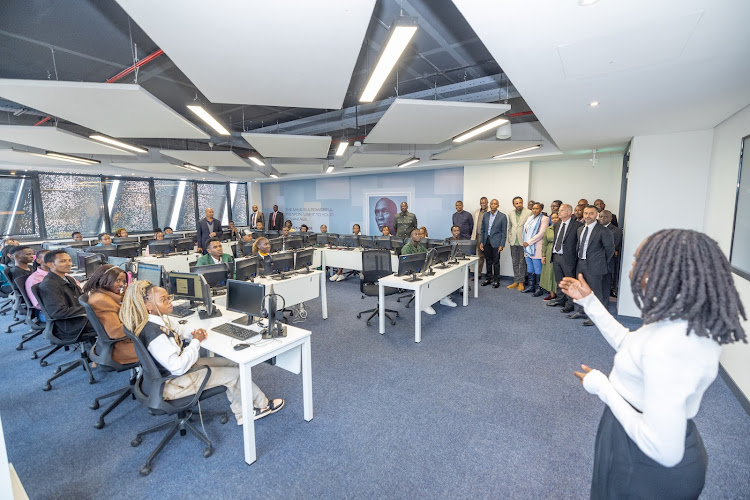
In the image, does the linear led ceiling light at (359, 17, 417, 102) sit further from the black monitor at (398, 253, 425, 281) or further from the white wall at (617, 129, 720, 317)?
the white wall at (617, 129, 720, 317)

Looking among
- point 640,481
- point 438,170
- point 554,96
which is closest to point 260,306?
point 640,481

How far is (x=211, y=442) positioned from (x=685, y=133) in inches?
262

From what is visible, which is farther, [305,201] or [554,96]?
[305,201]

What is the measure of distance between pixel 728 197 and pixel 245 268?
5.66m

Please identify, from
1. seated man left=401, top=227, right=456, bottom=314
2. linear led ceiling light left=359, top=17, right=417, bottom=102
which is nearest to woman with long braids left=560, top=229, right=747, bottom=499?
linear led ceiling light left=359, top=17, right=417, bottom=102

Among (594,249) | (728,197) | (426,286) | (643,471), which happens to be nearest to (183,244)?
(426,286)

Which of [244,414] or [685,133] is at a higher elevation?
[685,133]

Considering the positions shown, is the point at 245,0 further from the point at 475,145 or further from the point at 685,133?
the point at 685,133

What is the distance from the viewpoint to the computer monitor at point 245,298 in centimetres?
314

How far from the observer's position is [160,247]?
7.47m

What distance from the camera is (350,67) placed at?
2.92 metres

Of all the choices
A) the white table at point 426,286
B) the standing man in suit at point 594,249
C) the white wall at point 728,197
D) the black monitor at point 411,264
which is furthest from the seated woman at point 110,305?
the standing man in suit at point 594,249

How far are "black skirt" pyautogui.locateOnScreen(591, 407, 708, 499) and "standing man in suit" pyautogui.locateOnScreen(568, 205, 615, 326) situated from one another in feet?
13.8

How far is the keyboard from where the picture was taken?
287cm
